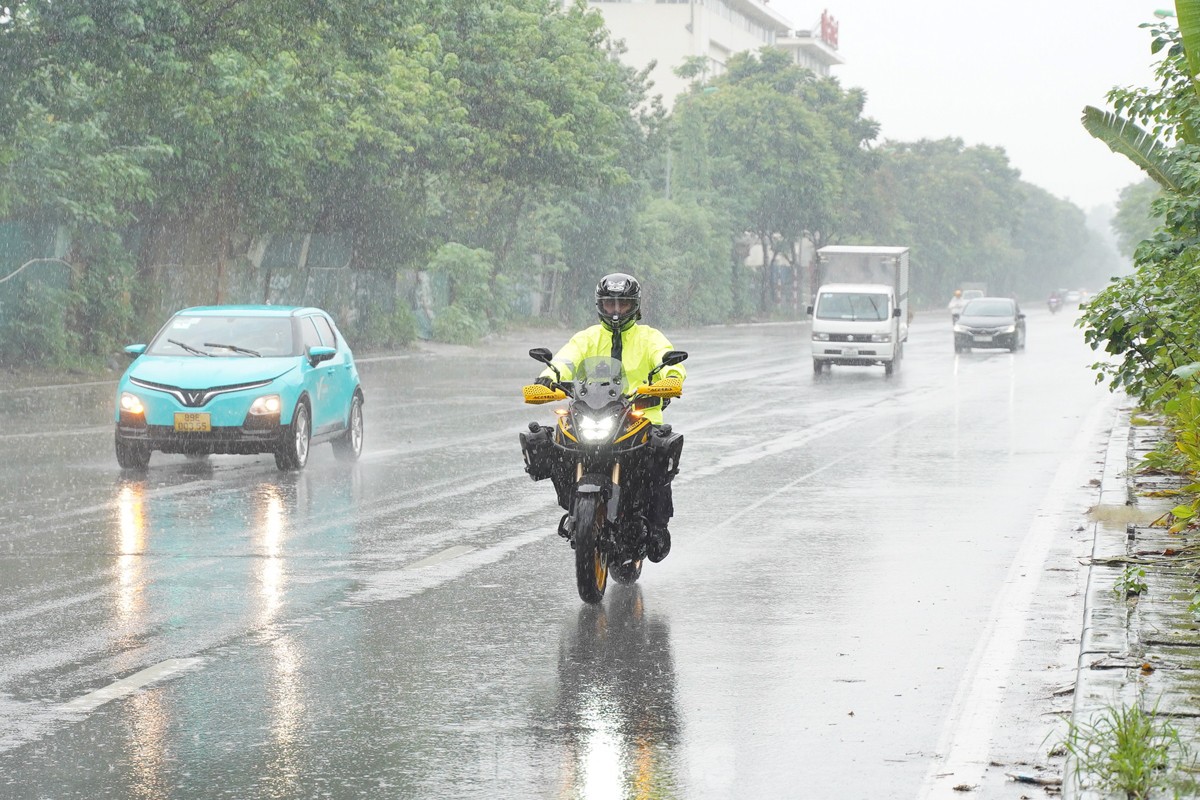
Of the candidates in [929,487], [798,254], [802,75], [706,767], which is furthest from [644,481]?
[798,254]

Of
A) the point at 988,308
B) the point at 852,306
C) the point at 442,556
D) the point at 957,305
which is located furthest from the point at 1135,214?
the point at 442,556

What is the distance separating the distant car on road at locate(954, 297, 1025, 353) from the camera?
45906mm

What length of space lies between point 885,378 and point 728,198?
142 ft

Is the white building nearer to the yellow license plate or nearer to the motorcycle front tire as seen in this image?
→ the yellow license plate

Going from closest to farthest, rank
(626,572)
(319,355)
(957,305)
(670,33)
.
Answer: (626,572) → (319,355) → (957,305) → (670,33)

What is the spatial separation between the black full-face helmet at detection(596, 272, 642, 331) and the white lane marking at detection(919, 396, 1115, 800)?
8.07 ft

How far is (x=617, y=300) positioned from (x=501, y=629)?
186cm

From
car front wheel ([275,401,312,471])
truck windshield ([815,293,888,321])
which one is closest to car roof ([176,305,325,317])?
car front wheel ([275,401,312,471])

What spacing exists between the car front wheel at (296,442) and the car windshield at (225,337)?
74cm

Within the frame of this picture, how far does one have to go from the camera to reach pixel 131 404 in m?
15.6

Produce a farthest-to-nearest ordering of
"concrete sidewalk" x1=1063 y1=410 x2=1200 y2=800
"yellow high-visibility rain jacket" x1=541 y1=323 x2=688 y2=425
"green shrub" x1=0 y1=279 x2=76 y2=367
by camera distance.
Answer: "green shrub" x1=0 y1=279 x2=76 y2=367
"yellow high-visibility rain jacket" x1=541 y1=323 x2=688 y2=425
"concrete sidewalk" x1=1063 y1=410 x2=1200 y2=800

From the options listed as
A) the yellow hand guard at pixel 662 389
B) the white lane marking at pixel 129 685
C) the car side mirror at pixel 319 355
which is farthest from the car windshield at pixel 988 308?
the white lane marking at pixel 129 685

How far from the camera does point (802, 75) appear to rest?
8638 centimetres

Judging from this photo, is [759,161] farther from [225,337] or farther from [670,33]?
[225,337]
